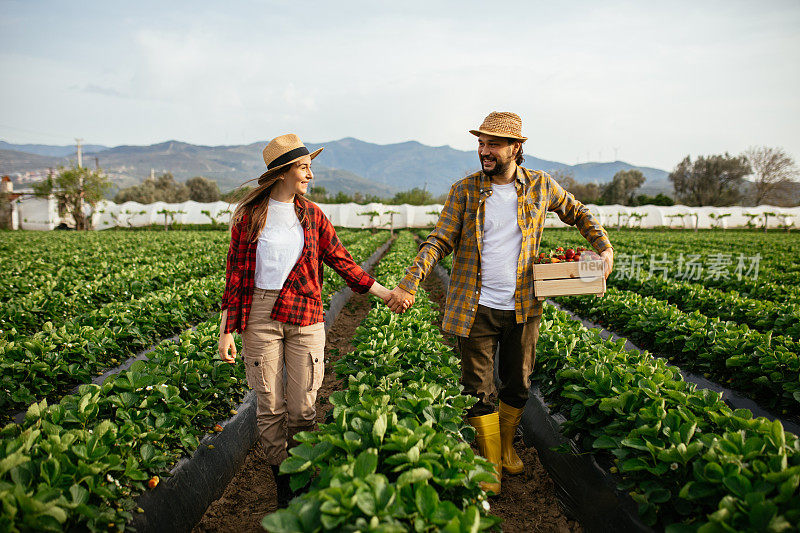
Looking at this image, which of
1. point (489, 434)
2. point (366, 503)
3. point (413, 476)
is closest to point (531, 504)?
point (489, 434)

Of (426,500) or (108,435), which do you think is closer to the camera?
(426,500)

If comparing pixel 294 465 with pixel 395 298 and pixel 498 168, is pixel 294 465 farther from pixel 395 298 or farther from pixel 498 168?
pixel 498 168

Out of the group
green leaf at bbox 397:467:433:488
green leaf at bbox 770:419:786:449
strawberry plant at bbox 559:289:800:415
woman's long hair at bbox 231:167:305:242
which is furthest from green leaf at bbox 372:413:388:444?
strawberry plant at bbox 559:289:800:415

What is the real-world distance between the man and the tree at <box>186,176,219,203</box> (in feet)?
267

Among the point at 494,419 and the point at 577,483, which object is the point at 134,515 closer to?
the point at 494,419

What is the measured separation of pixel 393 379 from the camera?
3.09 m

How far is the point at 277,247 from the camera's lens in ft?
8.99

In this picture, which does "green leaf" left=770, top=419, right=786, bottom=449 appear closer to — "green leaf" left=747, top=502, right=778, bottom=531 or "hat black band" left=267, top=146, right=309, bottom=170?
"green leaf" left=747, top=502, right=778, bottom=531

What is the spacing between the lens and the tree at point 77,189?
4169 cm

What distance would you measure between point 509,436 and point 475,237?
1531 millimetres

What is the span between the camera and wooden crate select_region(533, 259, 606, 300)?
2.90 meters

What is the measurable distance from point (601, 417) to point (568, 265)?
974 millimetres

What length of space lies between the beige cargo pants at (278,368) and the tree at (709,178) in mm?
78644

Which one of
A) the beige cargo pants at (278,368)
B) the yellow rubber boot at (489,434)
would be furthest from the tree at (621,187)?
the beige cargo pants at (278,368)
